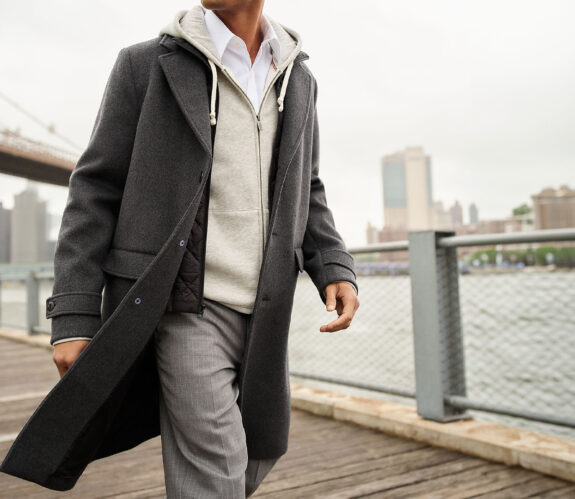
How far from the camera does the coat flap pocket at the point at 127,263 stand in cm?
101

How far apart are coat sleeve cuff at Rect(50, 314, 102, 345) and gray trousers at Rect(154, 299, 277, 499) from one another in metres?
0.12

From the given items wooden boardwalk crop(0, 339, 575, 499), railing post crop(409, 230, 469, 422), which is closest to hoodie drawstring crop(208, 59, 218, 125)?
wooden boardwalk crop(0, 339, 575, 499)

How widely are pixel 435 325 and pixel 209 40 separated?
1802 mm

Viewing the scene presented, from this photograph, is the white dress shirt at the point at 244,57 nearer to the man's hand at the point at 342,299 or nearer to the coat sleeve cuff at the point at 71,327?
the man's hand at the point at 342,299

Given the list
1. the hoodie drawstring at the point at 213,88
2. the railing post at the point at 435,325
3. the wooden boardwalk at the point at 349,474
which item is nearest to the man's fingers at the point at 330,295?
the hoodie drawstring at the point at 213,88

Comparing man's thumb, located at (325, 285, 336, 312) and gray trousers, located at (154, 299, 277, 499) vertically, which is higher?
man's thumb, located at (325, 285, 336, 312)

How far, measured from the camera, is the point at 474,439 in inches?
86.9

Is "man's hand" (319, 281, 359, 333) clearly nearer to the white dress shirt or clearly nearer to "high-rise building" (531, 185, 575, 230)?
the white dress shirt

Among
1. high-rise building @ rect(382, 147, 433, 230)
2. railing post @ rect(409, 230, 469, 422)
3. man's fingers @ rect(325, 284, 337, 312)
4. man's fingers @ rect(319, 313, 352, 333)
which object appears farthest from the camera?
high-rise building @ rect(382, 147, 433, 230)

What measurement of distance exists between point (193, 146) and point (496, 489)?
5.04 ft

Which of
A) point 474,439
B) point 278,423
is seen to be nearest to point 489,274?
point 474,439

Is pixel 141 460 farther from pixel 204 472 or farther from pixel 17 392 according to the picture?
pixel 17 392

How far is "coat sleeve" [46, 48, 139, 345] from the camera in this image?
100 cm

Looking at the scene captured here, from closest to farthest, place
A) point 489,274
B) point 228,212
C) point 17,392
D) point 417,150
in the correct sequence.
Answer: point 228,212
point 489,274
point 17,392
point 417,150
